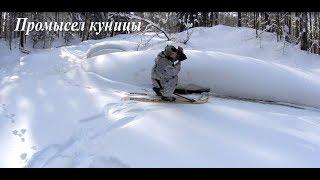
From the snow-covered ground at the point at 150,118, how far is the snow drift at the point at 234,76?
0.02 meters

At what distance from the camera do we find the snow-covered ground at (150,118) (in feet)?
14.6

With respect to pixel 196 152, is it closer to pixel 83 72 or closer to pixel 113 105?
pixel 113 105

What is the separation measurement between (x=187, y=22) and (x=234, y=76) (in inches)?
294

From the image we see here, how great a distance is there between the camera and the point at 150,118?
5.74m

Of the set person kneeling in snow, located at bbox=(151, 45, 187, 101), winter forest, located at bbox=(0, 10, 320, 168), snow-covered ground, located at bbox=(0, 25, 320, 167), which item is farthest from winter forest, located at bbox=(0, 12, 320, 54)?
person kneeling in snow, located at bbox=(151, 45, 187, 101)

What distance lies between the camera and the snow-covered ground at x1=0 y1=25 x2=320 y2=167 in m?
4.44

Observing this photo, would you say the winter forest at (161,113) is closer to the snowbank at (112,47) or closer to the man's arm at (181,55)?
the man's arm at (181,55)

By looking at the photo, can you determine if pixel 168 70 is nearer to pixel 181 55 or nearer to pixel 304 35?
pixel 181 55

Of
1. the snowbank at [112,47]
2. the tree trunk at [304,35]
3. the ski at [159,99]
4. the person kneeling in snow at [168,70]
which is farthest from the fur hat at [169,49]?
the tree trunk at [304,35]

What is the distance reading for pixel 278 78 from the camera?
27.0 ft
